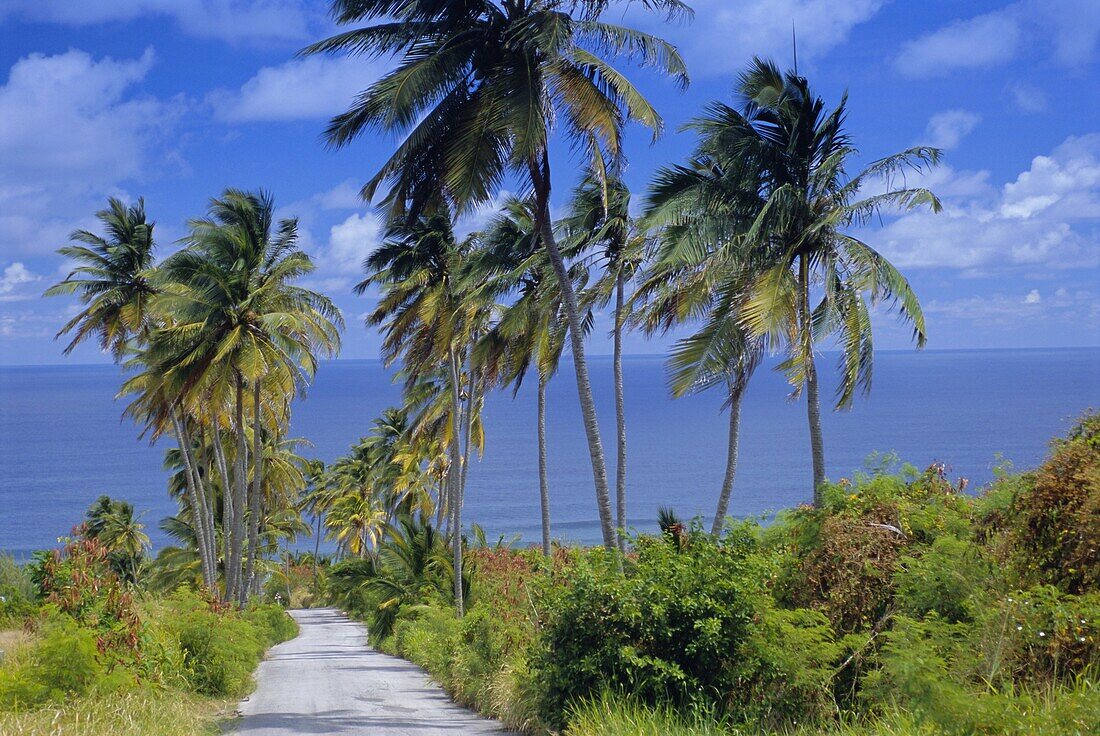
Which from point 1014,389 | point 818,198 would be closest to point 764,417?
point 1014,389

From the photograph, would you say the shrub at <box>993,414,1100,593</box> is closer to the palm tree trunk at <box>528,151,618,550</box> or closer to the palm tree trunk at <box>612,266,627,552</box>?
the palm tree trunk at <box>528,151,618,550</box>

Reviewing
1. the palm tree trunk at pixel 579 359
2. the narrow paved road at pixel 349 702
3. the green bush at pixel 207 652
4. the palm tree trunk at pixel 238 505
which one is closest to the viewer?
the narrow paved road at pixel 349 702

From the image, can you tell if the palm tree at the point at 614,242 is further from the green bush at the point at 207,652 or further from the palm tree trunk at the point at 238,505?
the palm tree trunk at the point at 238,505

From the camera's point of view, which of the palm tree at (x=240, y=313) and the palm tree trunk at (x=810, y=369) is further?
the palm tree at (x=240, y=313)

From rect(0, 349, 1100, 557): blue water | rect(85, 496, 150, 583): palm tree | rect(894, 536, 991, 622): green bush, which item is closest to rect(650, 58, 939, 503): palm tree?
rect(894, 536, 991, 622): green bush

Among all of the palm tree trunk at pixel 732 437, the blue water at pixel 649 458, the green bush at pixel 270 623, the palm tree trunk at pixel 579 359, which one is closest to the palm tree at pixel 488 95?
the palm tree trunk at pixel 579 359

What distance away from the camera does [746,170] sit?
15375mm

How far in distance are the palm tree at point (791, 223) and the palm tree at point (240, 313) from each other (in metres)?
13.2

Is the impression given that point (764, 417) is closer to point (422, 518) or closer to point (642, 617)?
point (422, 518)


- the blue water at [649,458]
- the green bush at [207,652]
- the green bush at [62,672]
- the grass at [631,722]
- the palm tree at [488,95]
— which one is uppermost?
the palm tree at [488,95]

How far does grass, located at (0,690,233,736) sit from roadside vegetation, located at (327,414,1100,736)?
12.5ft

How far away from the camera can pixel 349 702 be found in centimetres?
1402

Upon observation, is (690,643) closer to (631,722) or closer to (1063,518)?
(631,722)

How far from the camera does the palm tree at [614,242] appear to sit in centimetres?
1884
